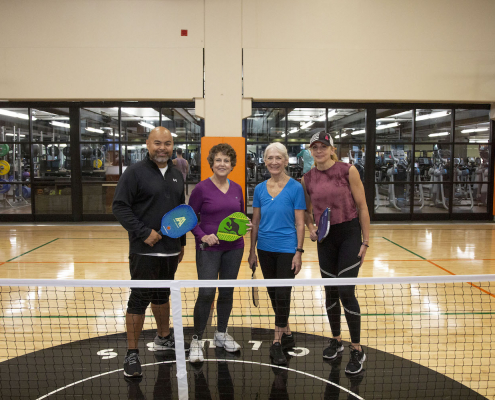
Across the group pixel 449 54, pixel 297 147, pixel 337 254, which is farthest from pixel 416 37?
pixel 337 254

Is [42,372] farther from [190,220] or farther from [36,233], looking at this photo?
[36,233]

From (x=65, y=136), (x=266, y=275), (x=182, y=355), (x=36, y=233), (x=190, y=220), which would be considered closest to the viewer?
(x=182, y=355)

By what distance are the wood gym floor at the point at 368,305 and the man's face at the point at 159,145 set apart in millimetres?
1534

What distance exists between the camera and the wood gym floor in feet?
11.2

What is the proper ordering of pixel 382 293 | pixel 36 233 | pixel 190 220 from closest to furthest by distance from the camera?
pixel 190 220 → pixel 382 293 → pixel 36 233

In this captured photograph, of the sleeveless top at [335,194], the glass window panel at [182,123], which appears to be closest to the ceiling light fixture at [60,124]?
the glass window panel at [182,123]

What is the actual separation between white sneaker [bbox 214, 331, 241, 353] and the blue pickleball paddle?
0.98 metres

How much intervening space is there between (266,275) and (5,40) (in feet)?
29.4

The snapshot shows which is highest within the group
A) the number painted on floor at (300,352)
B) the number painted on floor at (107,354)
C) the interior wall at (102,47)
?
the interior wall at (102,47)

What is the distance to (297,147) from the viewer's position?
1002 cm

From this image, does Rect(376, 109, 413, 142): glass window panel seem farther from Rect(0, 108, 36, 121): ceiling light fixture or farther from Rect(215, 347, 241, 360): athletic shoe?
Rect(0, 108, 36, 121): ceiling light fixture

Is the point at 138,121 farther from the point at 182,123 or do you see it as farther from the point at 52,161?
the point at 52,161

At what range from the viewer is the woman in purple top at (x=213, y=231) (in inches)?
122

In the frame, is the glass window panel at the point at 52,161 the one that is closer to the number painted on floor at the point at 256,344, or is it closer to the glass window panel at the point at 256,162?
the glass window panel at the point at 256,162
